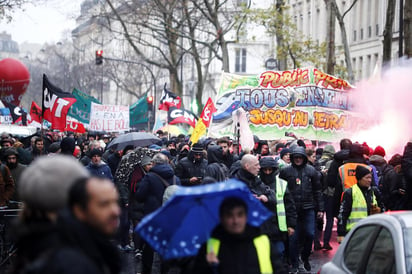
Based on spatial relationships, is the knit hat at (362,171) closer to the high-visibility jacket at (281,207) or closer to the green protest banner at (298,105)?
the high-visibility jacket at (281,207)

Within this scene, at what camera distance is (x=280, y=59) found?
1236 inches

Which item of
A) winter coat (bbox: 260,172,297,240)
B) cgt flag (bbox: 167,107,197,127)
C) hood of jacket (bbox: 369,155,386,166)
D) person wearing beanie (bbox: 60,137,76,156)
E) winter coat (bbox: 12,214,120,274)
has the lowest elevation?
winter coat (bbox: 260,172,297,240)

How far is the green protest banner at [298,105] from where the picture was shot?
16469 mm

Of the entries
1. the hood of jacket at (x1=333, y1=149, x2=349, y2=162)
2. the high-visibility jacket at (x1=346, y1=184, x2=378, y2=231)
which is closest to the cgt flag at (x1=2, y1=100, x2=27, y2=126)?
the hood of jacket at (x1=333, y1=149, x2=349, y2=162)

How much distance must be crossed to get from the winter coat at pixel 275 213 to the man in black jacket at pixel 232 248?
4195 millimetres

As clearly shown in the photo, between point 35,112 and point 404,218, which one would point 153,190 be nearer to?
point 404,218

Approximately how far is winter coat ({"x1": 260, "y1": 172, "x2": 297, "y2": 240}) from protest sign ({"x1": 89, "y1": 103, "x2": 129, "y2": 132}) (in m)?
15.8

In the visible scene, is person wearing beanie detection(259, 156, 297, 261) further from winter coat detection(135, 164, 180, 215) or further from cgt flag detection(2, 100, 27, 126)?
cgt flag detection(2, 100, 27, 126)

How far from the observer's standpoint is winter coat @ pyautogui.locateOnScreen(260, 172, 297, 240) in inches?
365

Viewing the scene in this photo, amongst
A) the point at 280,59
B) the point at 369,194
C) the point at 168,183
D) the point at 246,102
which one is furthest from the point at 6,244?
the point at 280,59

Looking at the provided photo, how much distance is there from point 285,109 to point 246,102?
0.87 meters

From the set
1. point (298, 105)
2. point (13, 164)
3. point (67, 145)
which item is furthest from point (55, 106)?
point (13, 164)

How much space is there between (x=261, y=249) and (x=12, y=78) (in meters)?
21.4

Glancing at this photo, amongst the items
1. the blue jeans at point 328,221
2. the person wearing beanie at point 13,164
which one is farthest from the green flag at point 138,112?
the person wearing beanie at point 13,164
